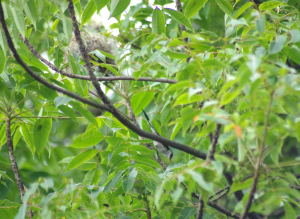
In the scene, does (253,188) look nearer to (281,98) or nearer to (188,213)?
(281,98)

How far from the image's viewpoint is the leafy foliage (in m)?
1.03

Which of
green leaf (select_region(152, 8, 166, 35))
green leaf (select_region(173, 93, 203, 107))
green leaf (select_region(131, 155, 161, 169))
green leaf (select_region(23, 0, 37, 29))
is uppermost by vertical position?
green leaf (select_region(23, 0, 37, 29))

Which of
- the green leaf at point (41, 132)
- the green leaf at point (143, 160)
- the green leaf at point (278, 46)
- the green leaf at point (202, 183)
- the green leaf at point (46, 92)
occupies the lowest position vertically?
the green leaf at point (143, 160)

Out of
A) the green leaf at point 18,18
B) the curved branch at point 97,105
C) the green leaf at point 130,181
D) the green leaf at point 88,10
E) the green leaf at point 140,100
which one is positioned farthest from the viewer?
the green leaf at point 140,100

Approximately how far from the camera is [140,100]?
7.71 feet

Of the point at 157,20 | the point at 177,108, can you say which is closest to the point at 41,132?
the point at 177,108

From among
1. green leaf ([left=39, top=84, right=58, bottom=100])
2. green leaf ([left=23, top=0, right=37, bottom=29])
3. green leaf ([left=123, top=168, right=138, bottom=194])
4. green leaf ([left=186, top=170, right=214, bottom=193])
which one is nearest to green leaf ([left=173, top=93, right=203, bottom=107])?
green leaf ([left=186, top=170, right=214, bottom=193])

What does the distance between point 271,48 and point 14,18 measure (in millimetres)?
1210

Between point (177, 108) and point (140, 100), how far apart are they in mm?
456

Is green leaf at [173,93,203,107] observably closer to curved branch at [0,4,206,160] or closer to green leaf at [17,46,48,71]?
curved branch at [0,4,206,160]

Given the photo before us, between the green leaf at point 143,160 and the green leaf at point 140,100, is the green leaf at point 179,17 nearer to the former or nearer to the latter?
the green leaf at point 140,100

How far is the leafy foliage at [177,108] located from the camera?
3.37 ft

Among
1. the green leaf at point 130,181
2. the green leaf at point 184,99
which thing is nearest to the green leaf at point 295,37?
the green leaf at point 184,99

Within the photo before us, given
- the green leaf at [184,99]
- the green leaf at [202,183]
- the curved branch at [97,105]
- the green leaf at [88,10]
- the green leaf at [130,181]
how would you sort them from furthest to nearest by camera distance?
the green leaf at [88,10] → the green leaf at [130,181] → the curved branch at [97,105] → the green leaf at [184,99] → the green leaf at [202,183]
